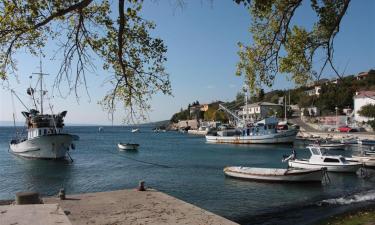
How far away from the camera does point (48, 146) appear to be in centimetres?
6231

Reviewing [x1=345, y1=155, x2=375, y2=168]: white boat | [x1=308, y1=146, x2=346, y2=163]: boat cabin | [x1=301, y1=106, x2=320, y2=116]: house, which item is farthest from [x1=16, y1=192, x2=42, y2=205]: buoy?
[x1=301, y1=106, x2=320, y2=116]: house

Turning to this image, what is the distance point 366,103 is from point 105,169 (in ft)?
235

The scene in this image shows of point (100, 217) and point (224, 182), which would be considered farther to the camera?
point (224, 182)

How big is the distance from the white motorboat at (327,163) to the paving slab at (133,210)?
78.9ft

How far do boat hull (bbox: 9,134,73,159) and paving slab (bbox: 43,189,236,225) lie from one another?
148ft

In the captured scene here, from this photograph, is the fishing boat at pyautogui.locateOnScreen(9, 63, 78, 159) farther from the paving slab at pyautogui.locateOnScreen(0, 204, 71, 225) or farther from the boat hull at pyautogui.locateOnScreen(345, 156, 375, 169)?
the paving slab at pyautogui.locateOnScreen(0, 204, 71, 225)

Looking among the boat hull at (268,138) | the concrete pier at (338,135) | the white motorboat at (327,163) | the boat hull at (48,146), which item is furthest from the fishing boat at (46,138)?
the concrete pier at (338,135)

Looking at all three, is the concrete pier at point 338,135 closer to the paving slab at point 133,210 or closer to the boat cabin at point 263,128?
the boat cabin at point 263,128

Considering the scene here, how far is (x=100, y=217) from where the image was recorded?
1508cm

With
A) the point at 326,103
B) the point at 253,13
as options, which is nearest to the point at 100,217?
the point at 253,13

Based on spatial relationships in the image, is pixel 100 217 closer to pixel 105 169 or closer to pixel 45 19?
pixel 45 19

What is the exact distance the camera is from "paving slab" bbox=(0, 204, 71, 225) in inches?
250

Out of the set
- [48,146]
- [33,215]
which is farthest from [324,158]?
[48,146]

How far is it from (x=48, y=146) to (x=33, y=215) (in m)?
58.4
